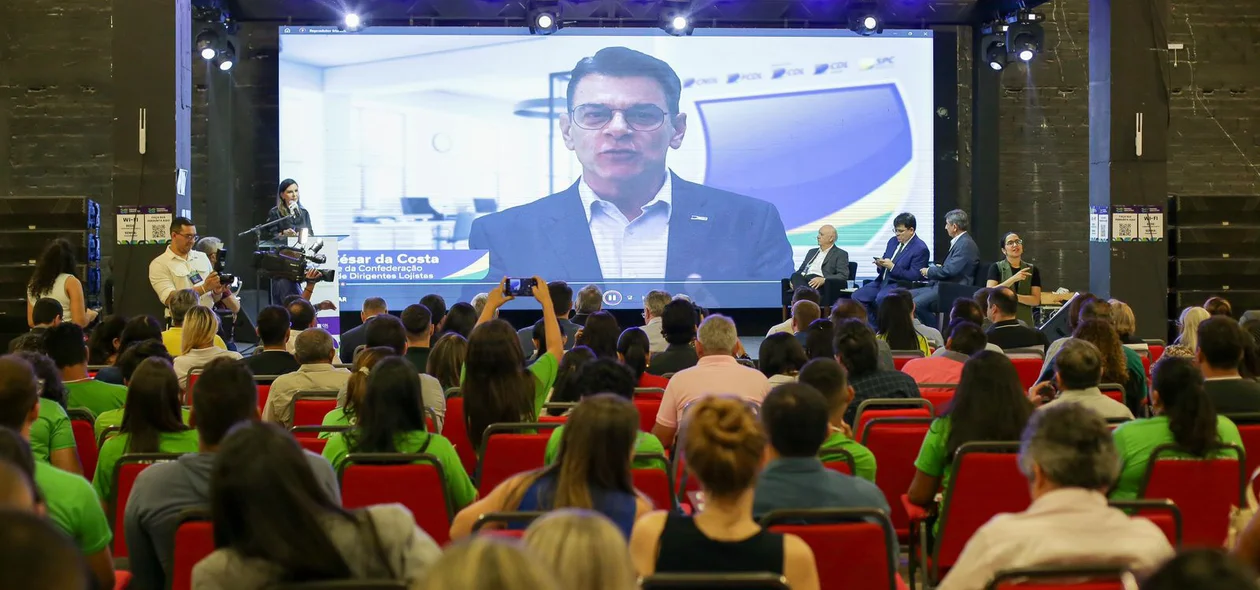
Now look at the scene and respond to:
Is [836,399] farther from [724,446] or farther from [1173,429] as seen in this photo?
Answer: [724,446]

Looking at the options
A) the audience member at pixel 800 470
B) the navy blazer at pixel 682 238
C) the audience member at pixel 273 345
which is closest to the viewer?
the audience member at pixel 800 470

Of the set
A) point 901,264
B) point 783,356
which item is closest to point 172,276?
point 783,356

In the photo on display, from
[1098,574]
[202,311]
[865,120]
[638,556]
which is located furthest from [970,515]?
[865,120]

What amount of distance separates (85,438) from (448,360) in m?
1.63

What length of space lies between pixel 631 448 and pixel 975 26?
35.7 ft

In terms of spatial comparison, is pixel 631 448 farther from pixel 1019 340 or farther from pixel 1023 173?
pixel 1023 173

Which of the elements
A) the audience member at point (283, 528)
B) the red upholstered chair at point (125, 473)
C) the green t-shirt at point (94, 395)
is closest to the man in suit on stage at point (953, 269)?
the green t-shirt at point (94, 395)

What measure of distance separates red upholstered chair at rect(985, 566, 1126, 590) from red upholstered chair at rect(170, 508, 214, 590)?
1.80 metres

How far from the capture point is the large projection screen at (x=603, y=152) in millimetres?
12047

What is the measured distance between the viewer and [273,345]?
6141 millimetres

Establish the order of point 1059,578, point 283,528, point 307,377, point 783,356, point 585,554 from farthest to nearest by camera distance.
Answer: point 783,356
point 307,377
point 1059,578
point 283,528
point 585,554

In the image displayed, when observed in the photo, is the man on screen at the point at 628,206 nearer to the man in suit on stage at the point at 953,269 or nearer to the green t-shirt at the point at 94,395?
the man in suit on stage at the point at 953,269

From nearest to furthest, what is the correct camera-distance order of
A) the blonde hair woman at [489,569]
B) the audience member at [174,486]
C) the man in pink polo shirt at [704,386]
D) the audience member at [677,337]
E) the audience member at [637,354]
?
the blonde hair woman at [489,569] → the audience member at [174,486] → the man in pink polo shirt at [704,386] → the audience member at [637,354] → the audience member at [677,337]

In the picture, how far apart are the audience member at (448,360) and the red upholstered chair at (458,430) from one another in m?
0.44
